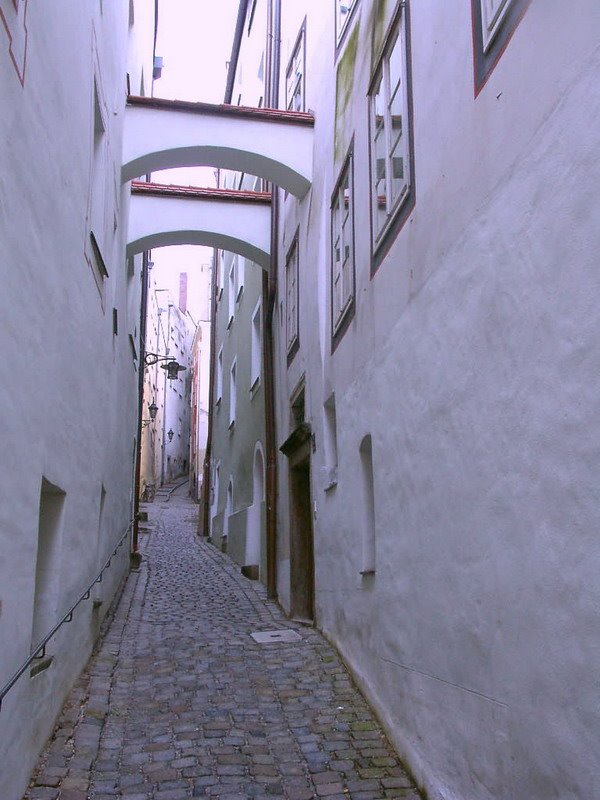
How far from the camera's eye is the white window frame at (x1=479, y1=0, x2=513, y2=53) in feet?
13.5

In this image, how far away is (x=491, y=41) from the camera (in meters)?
4.23

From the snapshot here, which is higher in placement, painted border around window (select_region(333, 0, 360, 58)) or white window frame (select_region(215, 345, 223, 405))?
painted border around window (select_region(333, 0, 360, 58))

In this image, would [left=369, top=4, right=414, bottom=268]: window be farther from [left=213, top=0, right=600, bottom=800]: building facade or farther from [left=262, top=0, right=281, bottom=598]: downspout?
[left=262, top=0, right=281, bottom=598]: downspout

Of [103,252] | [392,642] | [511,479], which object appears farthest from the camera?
[103,252]

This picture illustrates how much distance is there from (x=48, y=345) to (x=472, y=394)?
2.53m

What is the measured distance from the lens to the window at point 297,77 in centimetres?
1151

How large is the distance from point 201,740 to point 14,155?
401 cm

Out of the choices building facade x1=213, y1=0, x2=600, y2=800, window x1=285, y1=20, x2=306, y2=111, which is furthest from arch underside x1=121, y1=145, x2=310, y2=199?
building facade x1=213, y1=0, x2=600, y2=800

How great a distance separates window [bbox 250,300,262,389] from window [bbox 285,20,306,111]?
149 inches

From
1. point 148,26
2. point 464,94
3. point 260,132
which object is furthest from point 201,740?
point 148,26

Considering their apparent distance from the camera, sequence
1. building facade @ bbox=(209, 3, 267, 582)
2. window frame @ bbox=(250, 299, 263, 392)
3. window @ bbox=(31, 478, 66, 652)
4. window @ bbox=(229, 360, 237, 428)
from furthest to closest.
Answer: window @ bbox=(229, 360, 237, 428) → window frame @ bbox=(250, 299, 263, 392) → building facade @ bbox=(209, 3, 267, 582) → window @ bbox=(31, 478, 66, 652)

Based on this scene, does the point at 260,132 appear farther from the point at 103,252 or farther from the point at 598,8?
the point at 598,8

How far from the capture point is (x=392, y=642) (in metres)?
5.75

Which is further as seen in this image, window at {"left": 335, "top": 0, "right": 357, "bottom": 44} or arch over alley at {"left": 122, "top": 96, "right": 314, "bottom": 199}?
arch over alley at {"left": 122, "top": 96, "right": 314, "bottom": 199}
